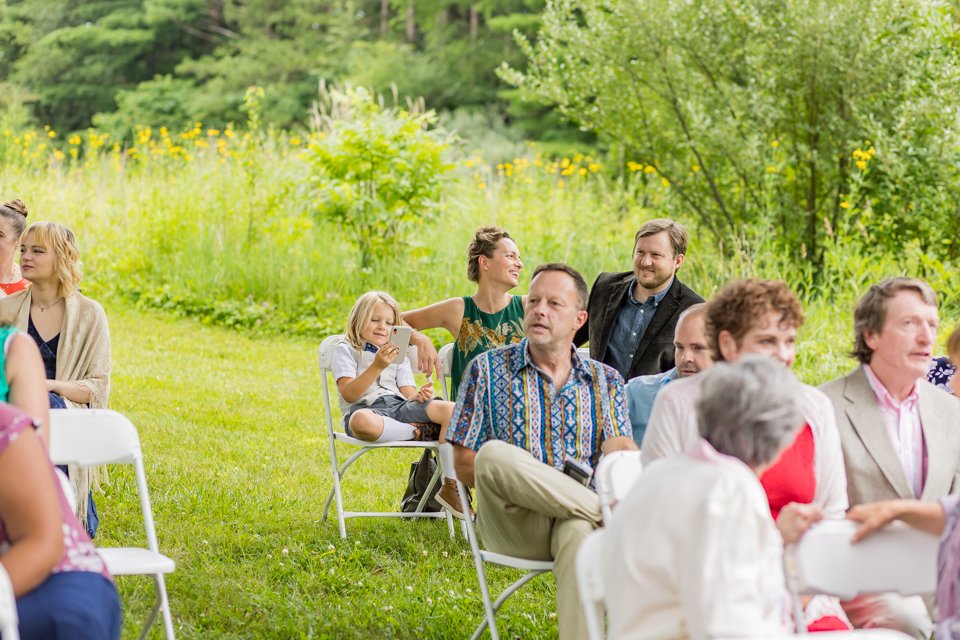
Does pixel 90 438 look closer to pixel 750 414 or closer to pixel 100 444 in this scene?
pixel 100 444

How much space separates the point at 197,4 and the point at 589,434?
29052mm

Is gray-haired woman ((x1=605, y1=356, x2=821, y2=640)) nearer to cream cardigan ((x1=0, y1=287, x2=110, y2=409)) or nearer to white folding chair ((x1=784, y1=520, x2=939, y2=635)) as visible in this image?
white folding chair ((x1=784, y1=520, x2=939, y2=635))

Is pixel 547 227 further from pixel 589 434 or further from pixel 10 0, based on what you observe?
pixel 10 0

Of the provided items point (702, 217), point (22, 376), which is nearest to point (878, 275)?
point (702, 217)

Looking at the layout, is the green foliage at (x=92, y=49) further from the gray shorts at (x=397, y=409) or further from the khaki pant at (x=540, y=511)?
the khaki pant at (x=540, y=511)

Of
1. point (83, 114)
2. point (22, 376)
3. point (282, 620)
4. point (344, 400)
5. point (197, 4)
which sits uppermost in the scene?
point (197, 4)

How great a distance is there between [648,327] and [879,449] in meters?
1.94

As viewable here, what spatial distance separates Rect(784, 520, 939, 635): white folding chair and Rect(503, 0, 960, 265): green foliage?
695 centimetres

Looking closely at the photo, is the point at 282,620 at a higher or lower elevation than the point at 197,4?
lower

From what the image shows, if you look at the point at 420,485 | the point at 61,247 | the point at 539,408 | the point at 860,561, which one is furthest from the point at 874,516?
the point at 61,247

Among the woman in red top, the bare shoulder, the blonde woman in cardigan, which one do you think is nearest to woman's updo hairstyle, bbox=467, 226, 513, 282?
the bare shoulder

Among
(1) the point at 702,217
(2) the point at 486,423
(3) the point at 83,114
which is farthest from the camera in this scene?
(3) the point at 83,114

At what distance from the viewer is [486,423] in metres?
3.97

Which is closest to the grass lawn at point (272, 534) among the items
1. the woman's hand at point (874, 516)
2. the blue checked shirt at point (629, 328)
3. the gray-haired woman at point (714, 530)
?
the blue checked shirt at point (629, 328)
